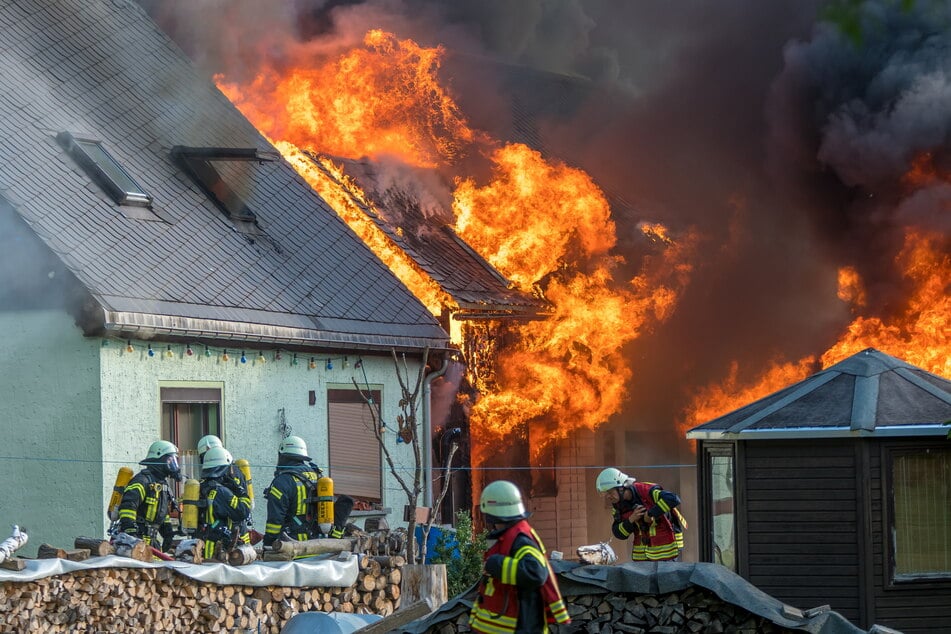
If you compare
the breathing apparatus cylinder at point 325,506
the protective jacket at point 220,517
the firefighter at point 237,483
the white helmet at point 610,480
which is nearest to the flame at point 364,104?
the firefighter at point 237,483

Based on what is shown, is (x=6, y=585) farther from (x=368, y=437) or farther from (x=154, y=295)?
(x=368, y=437)

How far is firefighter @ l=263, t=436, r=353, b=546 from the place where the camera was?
510 inches

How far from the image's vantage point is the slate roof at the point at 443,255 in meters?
20.0

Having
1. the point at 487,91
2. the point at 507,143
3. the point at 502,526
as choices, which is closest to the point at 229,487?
the point at 502,526

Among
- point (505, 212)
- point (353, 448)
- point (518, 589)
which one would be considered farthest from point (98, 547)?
point (505, 212)

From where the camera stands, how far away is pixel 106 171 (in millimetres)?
15391

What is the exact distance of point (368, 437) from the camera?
1830cm

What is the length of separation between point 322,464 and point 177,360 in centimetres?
279

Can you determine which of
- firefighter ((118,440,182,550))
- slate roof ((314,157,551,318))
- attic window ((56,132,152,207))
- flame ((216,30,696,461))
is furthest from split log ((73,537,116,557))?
flame ((216,30,696,461))

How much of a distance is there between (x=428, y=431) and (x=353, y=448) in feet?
3.47

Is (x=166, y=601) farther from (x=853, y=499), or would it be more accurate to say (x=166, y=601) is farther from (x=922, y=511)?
(x=922, y=511)

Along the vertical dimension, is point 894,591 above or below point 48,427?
below

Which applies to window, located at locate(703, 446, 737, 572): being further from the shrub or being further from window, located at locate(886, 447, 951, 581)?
the shrub

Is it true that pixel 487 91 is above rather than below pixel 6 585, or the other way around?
above
